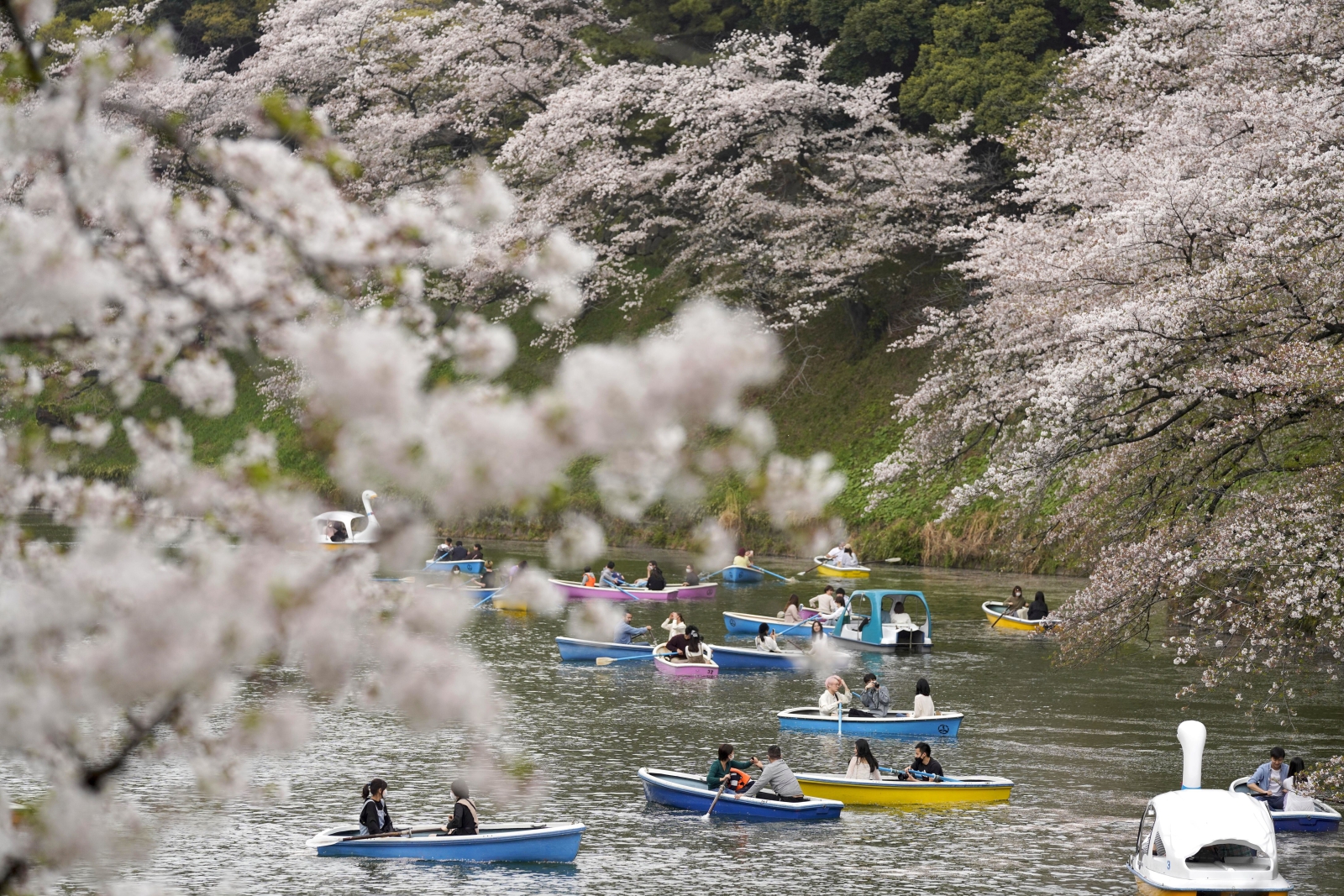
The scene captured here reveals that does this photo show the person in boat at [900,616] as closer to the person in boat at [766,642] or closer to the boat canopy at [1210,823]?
the person in boat at [766,642]

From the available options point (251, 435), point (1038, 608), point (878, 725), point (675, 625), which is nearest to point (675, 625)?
point (675, 625)

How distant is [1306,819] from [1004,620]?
49.8 ft

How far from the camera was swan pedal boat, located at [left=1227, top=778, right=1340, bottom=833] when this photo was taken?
1720 cm

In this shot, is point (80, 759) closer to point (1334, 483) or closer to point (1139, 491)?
point (1334, 483)

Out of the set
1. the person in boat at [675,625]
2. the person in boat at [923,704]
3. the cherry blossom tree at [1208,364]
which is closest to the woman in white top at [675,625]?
the person in boat at [675,625]

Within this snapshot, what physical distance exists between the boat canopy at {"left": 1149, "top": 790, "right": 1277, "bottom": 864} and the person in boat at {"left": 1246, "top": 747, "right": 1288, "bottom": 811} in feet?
7.91

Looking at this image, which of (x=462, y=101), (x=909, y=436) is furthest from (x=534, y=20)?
(x=909, y=436)

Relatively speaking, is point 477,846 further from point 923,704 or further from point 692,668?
point 692,668

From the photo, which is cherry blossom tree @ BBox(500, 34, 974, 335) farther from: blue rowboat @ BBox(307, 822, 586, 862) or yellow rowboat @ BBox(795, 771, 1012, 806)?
blue rowboat @ BBox(307, 822, 586, 862)

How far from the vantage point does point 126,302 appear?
17.1 feet

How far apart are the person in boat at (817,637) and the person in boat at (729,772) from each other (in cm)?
1131

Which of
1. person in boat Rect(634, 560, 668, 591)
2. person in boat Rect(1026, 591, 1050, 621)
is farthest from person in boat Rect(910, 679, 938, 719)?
person in boat Rect(634, 560, 668, 591)

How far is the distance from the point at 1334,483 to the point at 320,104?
155ft

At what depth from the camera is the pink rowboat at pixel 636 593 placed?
122ft
